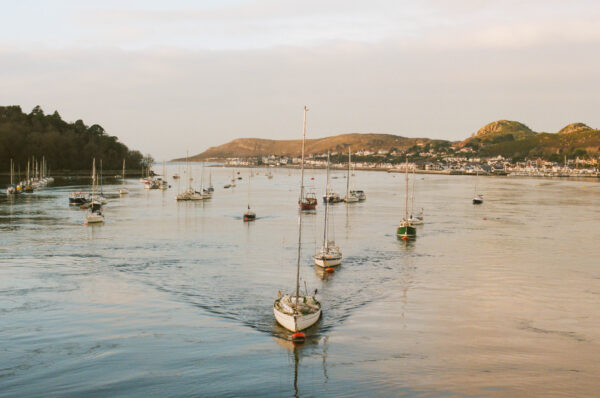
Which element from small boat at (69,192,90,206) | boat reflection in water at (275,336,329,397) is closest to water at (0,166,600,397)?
boat reflection in water at (275,336,329,397)

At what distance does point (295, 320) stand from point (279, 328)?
2044 mm

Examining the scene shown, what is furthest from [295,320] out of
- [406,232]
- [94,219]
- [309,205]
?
[309,205]

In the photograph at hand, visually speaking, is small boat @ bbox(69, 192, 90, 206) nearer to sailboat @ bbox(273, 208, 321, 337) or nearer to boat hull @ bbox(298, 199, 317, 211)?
boat hull @ bbox(298, 199, 317, 211)

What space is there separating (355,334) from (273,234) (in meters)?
43.5

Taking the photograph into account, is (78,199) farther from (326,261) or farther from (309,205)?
(326,261)

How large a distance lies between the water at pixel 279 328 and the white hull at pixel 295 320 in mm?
603

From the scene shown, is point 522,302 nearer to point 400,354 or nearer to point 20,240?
point 400,354

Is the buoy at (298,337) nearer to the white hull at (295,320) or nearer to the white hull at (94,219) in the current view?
the white hull at (295,320)

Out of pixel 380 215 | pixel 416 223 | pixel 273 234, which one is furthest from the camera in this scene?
pixel 380 215

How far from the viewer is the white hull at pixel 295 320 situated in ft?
104

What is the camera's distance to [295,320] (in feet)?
103

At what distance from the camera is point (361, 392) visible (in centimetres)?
2472

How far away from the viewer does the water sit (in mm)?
25938

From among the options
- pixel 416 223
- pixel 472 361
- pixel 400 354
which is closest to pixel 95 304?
pixel 400 354
